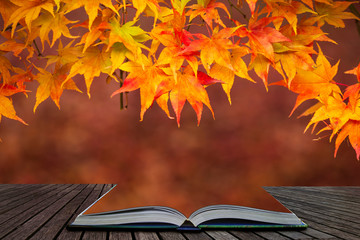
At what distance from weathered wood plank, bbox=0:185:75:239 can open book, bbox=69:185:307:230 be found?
168 millimetres

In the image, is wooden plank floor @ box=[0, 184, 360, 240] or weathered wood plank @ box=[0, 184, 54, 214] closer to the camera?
wooden plank floor @ box=[0, 184, 360, 240]

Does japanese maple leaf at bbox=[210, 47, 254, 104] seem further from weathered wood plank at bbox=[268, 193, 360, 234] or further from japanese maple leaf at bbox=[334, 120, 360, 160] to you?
weathered wood plank at bbox=[268, 193, 360, 234]

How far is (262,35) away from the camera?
1.56 feet

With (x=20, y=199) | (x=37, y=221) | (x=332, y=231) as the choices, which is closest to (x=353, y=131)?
(x=332, y=231)

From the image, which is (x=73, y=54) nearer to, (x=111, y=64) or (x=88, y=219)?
(x=111, y=64)

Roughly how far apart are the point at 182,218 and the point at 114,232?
142 millimetres

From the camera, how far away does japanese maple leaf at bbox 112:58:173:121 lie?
1.63 feet

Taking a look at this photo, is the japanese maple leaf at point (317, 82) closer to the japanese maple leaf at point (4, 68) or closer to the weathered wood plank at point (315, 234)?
the weathered wood plank at point (315, 234)

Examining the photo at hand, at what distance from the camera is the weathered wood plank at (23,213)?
2.40 feet

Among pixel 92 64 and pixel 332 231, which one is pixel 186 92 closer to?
pixel 92 64

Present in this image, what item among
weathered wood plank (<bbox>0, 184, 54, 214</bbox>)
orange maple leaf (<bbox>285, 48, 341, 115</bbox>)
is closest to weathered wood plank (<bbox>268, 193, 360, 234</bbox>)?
orange maple leaf (<bbox>285, 48, 341, 115</bbox>)

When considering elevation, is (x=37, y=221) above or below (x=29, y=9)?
below

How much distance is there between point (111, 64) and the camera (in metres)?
0.53

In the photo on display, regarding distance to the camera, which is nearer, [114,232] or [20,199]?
[114,232]
